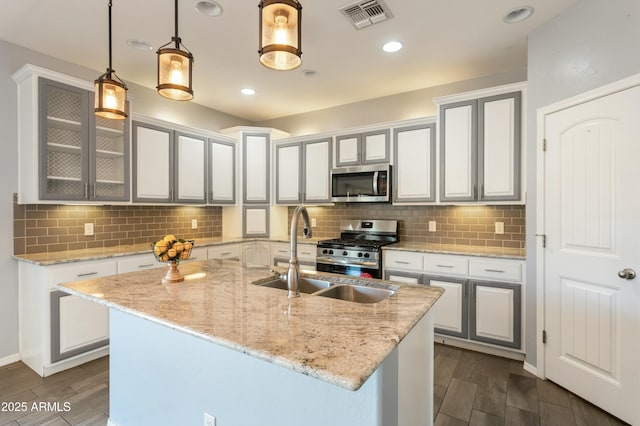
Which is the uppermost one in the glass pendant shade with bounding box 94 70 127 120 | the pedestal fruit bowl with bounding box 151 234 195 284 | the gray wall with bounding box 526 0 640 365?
the gray wall with bounding box 526 0 640 365

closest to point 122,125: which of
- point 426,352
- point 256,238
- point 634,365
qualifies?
Answer: point 256,238

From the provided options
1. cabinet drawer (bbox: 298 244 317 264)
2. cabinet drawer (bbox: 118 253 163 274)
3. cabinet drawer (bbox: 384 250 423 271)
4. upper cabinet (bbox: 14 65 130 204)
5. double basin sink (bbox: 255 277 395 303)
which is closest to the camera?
double basin sink (bbox: 255 277 395 303)

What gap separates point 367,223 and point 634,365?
2.61 m

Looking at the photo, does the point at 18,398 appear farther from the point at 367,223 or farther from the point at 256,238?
the point at 367,223

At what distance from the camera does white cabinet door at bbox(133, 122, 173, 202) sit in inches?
133

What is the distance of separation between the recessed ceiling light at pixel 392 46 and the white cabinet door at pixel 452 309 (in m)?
2.20

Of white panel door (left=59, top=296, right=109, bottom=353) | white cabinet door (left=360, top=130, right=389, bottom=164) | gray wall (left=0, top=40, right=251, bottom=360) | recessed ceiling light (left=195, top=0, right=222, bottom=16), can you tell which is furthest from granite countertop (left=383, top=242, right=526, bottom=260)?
gray wall (left=0, top=40, right=251, bottom=360)

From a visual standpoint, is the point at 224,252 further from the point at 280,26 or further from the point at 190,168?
the point at 280,26

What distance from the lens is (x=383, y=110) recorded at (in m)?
4.09

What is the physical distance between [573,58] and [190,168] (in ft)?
12.6

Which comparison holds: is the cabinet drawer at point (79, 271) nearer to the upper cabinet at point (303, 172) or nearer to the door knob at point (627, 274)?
the upper cabinet at point (303, 172)

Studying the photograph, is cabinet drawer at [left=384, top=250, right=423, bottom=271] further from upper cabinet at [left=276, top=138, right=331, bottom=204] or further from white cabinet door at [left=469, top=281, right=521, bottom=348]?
upper cabinet at [left=276, top=138, right=331, bottom=204]

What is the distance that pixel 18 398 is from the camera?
228 centimetres

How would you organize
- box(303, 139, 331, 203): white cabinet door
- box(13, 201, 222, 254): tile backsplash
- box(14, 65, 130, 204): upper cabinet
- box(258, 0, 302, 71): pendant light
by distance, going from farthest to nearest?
1. box(303, 139, 331, 203): white cabinet door
2. box(13, 201, 222, 254): tile backsplash
3. box(14, 65, 130, 204): upper cabinet
4. box(258, 0, 302, 71): pendant light
